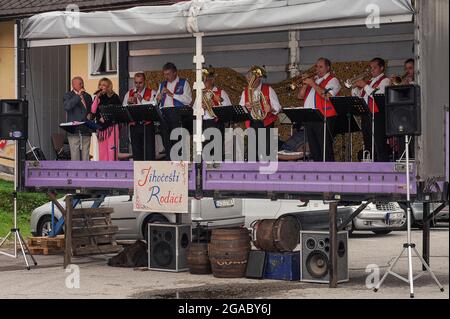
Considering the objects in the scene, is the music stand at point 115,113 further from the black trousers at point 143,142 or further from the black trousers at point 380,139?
the black trousers at point 380,139

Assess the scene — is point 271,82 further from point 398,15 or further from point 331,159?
point 398,15

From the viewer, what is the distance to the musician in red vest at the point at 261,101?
15219mm

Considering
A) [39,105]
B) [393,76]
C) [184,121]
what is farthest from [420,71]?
[39,105]

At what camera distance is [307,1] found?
516 inches

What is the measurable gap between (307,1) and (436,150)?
2.45m

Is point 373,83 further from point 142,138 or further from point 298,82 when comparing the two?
point 142,138

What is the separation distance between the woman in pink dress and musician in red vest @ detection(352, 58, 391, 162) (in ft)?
12.6

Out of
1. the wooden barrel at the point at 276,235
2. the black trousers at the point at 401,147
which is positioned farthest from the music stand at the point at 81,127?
the black trousers at the point at 401,147

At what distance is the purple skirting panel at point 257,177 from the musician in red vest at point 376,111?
3.35 feet

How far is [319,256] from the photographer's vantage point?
44.9 feet

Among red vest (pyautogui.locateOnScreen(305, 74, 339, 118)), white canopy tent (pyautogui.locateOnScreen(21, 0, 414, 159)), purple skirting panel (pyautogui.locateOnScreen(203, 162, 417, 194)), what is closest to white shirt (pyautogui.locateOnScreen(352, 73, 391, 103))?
red vest (pyautogui.locateOnScreen(305, 74, 339, 118))

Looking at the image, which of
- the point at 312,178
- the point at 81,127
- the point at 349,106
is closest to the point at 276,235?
the point at 312,178

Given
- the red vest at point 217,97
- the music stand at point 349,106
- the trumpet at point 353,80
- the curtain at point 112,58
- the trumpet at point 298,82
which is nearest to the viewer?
the music stand at point 349,106

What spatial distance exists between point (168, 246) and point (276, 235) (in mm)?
1900
